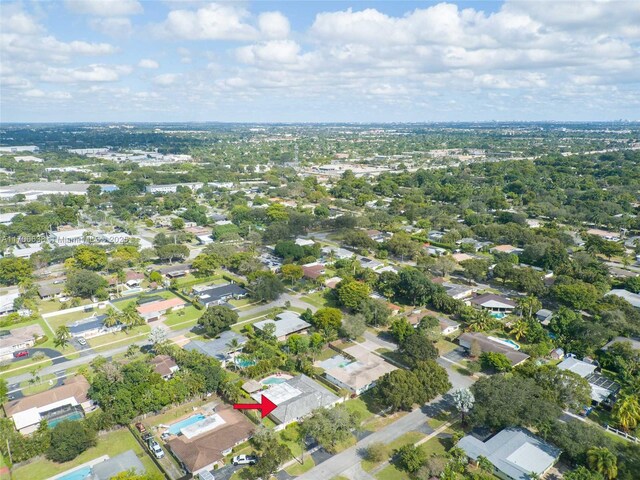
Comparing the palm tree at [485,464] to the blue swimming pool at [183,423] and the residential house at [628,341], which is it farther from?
the residential house at [628,341]

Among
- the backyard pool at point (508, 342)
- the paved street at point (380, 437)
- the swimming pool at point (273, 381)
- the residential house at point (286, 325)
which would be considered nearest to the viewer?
the paved street at point (380, 437)

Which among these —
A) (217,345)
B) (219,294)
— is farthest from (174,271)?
(217,345)

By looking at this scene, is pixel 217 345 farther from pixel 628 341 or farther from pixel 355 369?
pixel 628 341

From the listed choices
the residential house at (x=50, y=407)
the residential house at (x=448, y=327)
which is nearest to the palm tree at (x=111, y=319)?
the residential house at (x=50, y=407)

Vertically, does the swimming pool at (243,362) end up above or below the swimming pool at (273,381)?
above

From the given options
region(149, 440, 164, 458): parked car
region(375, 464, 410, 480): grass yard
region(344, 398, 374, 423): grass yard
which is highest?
region(149, 440, 164, 458): parked car

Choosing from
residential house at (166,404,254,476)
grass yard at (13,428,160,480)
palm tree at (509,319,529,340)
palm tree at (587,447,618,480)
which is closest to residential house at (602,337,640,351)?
palm tree at (509,319,529,340)

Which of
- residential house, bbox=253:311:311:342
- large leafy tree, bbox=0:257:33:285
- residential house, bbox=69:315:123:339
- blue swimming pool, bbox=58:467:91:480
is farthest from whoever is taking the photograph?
large leafy tree, bbox=0:257:33:285

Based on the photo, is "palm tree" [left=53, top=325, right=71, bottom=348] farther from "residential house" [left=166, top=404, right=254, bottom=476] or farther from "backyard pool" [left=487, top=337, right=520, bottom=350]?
"backyard pool" [left=487, top=337, right=520, bottom=350]
